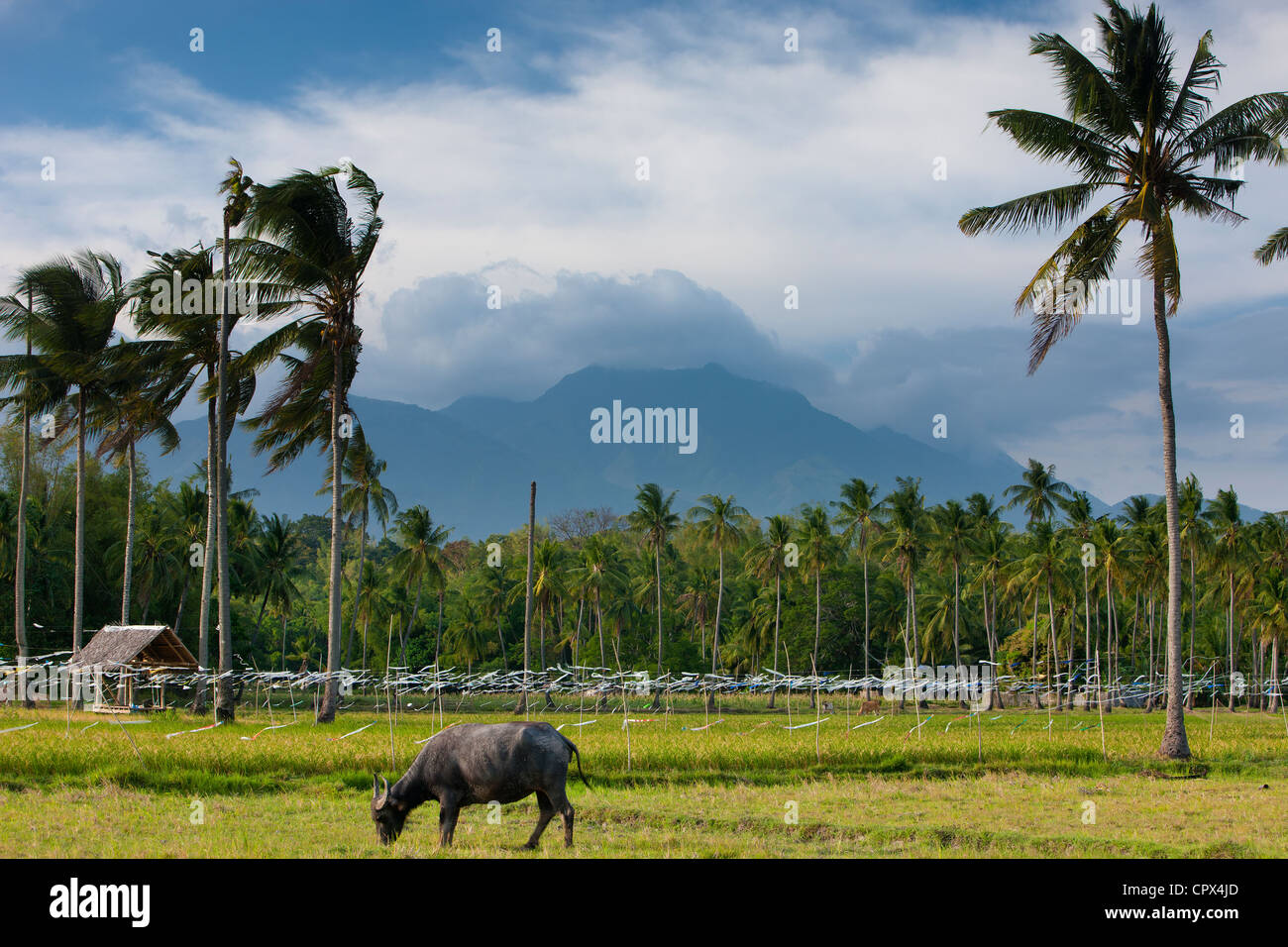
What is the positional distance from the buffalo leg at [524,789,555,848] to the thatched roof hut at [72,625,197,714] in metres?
26.4

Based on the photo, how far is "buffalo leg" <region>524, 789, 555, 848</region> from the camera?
10773 millimetres

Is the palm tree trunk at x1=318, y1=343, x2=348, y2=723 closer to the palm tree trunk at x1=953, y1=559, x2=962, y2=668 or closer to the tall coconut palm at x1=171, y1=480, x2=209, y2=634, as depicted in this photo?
the tall coconut palm at x1=171, y1=480, x2=209, y2=634

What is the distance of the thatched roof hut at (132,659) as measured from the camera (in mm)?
34062

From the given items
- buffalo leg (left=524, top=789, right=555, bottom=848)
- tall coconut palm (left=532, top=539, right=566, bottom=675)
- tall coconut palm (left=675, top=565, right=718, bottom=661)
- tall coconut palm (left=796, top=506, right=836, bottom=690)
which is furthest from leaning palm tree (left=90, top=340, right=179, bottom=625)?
tall coconut palm (left=675, top=565, right=718, bottom=661)

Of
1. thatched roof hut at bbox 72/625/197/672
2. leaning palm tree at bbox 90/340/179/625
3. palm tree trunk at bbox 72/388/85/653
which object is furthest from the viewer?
palm tree trunk at bbox 72/388/85/653

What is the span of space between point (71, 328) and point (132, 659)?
39.4 feet

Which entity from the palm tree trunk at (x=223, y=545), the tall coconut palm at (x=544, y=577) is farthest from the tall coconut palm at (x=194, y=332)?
the tall coconut palm at (x=544, y=577)

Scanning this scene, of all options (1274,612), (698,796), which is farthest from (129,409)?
(1274,612)

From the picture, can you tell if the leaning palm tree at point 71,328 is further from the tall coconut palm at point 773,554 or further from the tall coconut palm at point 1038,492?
the tall coconut palm at point 1038,492

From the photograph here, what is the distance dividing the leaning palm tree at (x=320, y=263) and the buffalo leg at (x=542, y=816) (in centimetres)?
2035

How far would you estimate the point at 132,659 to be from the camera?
33.8 m

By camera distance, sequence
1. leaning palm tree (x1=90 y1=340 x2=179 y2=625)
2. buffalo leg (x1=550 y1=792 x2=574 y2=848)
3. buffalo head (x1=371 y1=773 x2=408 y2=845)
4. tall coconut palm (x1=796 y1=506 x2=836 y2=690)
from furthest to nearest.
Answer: tall coconut palm (x1=796 y1=506 x2=836 y2=690) → leaning palm tree (x1=90 y1=340 x2=179 y2=625) → buffalo head (x1=371 y1=773 x2=408 y2=845) → buffalo leg (x1=550 y1=792 x2=574 y2=848)

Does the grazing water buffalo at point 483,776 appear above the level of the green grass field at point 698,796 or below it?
above
